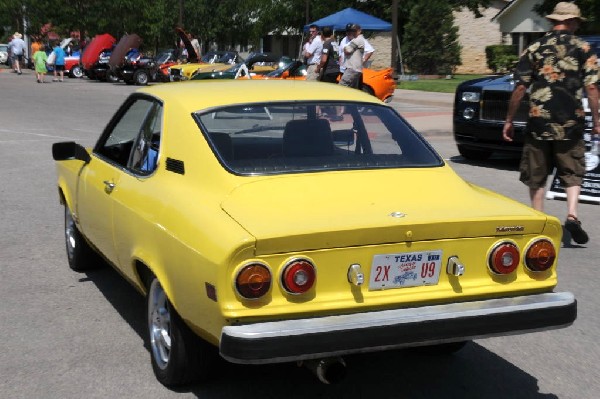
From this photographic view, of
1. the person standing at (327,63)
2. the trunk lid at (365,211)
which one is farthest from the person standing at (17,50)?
the trunk lid at (365,211)

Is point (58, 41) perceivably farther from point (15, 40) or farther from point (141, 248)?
point (141, 248)

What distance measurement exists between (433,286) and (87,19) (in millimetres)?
48731

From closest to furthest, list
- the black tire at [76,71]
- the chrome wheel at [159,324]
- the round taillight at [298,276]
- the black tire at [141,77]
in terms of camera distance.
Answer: the round taillight at [298,276]
the chrome wheel at [159,324]
the black tire at [141,77]
the black tire at [76,71]

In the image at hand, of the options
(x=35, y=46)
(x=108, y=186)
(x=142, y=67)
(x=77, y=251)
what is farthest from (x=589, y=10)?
(x=35, y=46)

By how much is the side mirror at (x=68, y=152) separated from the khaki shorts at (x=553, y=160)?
3.49 metres

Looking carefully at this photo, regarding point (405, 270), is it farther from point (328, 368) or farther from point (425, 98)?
point (425, 98)

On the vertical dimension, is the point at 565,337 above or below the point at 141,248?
below

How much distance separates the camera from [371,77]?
2127 centimetres

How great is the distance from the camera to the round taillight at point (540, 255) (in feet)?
13.4

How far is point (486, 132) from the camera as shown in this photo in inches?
460

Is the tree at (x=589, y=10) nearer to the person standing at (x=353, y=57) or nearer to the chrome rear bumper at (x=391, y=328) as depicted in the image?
the person standing at (x=353, y=57)

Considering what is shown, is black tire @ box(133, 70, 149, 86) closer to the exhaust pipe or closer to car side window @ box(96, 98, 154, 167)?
car side window @ box(96, 98, 154, 167)

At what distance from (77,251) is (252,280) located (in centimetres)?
317

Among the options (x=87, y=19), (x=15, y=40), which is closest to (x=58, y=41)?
(x=87, y=19)
